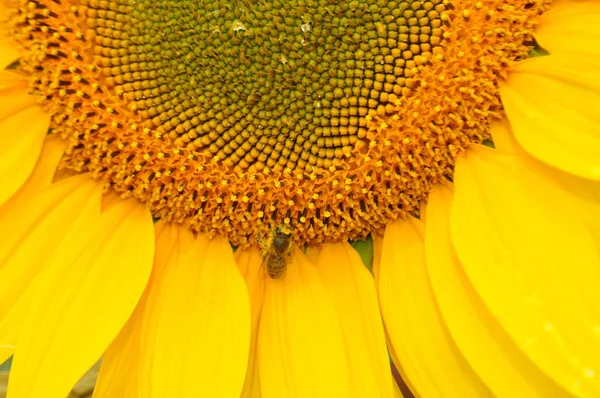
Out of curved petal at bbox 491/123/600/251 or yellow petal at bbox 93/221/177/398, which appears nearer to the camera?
curved petal at bbox 491/123/600/251

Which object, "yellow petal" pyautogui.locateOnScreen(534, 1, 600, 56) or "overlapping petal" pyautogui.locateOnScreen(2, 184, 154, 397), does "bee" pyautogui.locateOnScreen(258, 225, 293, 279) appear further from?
"yellow petal" pyautogui.locateOnScreen(534, 1, 600, 56)

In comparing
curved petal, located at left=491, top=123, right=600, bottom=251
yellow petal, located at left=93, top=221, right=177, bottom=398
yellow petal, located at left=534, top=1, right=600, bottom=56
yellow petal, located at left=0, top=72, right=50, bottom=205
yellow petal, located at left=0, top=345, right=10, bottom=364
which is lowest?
yellow petal, located at left=93, top=221, right=177, bottom=398

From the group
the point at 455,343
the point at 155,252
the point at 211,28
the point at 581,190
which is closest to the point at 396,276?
the point at 455,343

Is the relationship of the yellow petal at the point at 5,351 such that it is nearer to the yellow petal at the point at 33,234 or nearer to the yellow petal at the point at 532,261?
the yellow petal at the point at 33,234

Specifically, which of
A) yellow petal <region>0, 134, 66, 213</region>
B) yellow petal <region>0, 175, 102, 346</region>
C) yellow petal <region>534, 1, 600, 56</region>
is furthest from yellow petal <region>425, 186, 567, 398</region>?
yellow petal <region>0, 134, 66, 213</region>

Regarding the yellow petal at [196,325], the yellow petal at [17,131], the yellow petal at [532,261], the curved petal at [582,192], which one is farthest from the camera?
the yellow petal at [17,131]

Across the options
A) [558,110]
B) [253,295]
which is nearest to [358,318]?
[253,295]

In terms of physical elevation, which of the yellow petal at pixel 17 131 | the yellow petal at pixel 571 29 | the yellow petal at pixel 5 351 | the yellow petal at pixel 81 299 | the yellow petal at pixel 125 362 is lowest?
the yellow petal at pixel 125 362

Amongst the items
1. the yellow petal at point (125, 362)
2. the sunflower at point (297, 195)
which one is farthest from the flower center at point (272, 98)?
the yellow petal at point (125, 362)

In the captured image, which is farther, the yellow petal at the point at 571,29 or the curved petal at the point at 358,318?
the curved petal at the point at 358,318
